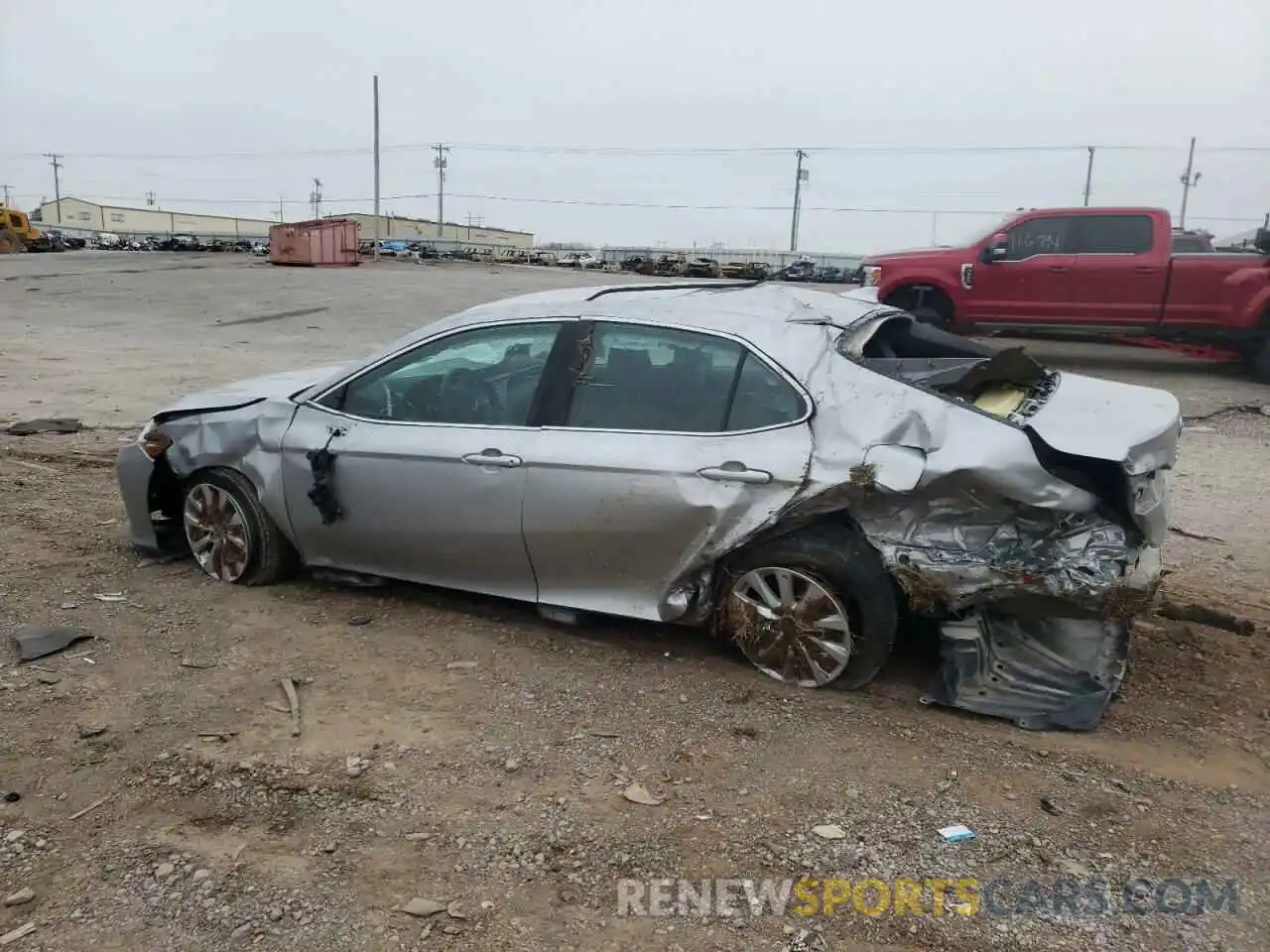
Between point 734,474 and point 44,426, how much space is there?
7684 mm

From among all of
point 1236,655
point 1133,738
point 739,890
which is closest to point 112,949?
point 739,890

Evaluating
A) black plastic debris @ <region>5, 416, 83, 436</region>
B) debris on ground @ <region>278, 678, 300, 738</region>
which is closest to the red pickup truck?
black plastic debris @ <region>5, 416, 83, 436</region>

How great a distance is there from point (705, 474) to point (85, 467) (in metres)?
5.73

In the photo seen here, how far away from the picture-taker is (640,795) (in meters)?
3.13

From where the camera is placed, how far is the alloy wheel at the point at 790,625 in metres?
3.69

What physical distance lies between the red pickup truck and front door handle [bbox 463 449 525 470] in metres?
9.46

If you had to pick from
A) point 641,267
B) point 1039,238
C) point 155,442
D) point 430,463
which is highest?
point 1039,238

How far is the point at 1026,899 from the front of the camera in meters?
2.64

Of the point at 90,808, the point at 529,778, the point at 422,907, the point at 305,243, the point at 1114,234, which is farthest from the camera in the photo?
the point at 305,243

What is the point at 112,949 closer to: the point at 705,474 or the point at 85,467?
the point at 705,474

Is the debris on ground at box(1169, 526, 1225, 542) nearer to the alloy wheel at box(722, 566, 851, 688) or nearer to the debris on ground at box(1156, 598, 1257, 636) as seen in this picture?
the debris on ground at box(1156, 598, 1257, 636)

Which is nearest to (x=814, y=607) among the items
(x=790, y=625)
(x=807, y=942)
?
(x=790, y=625)

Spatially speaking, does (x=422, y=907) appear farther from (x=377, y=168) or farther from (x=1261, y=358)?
(x=377, y=168)

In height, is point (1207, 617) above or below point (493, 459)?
below
